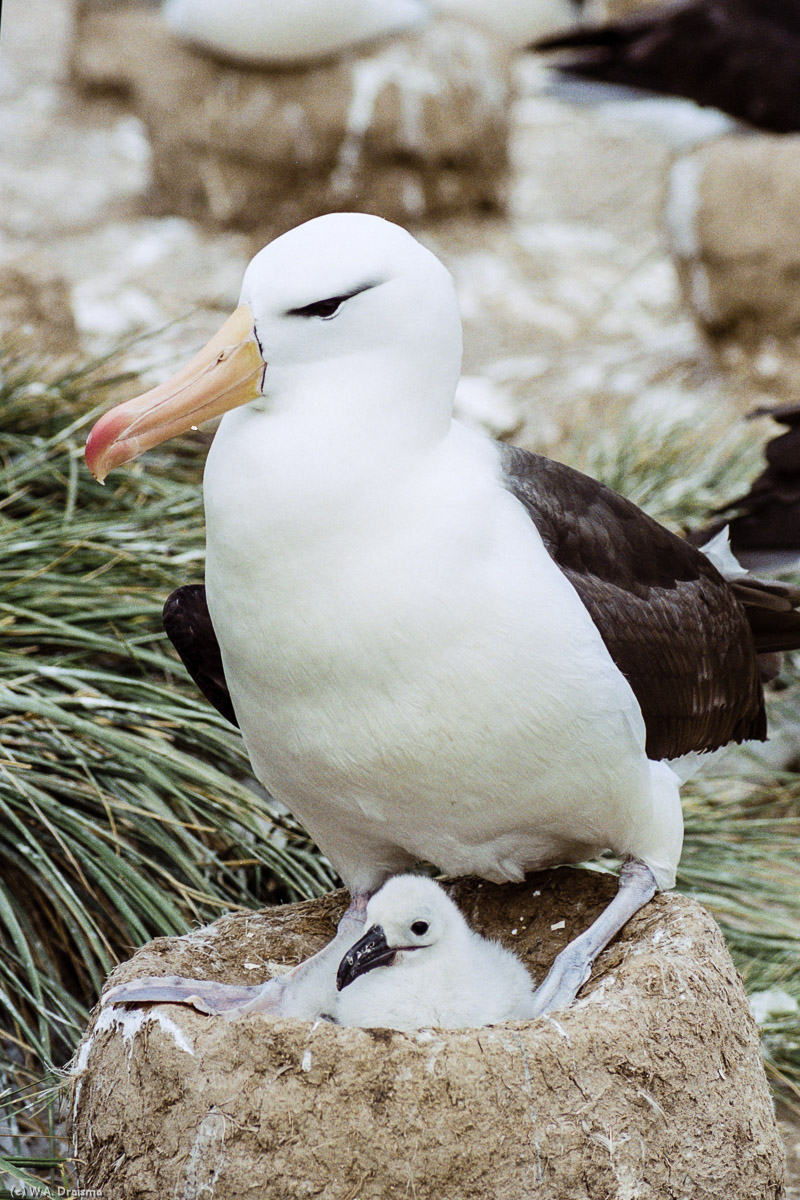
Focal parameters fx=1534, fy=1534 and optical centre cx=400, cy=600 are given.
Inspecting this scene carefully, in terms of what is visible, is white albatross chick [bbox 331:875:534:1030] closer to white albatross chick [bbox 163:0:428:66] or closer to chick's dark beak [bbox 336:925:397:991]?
chick's dark beak [bbox 336:925:397:991]

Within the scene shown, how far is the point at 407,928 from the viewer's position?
3.06 metres

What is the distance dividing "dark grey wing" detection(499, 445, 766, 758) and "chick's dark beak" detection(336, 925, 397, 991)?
0.70 metres

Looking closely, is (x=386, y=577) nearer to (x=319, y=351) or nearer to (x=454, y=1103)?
(x=319, y=351)

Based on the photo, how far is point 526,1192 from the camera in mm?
2666

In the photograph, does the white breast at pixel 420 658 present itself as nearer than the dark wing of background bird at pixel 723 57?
Yes

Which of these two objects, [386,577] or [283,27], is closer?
[386,577]

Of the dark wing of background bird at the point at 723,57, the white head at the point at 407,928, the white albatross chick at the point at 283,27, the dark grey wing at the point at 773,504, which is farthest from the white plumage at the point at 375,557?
the white albatross chick at the point at 283,27

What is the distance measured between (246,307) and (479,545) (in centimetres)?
60

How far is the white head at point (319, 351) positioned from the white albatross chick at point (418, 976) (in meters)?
0.95

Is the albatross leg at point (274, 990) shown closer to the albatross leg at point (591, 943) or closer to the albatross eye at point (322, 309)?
the albatross leg at point (591, 943)

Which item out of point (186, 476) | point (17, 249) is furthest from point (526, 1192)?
point (17, 249)

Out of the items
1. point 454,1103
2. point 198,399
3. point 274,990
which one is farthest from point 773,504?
point 454,1103

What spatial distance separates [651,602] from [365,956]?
0.93 meters

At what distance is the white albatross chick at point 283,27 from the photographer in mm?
11180
